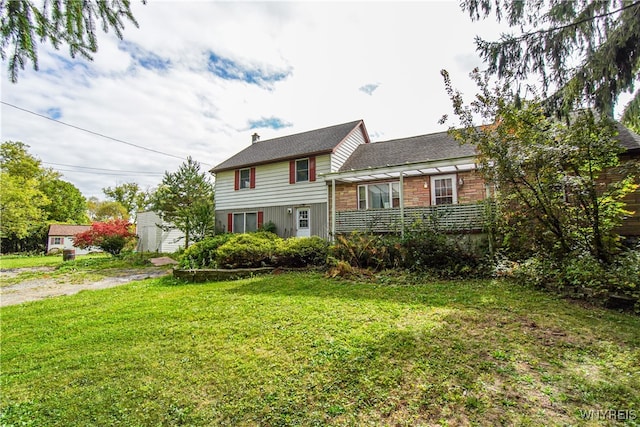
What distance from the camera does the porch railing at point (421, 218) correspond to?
8578 millimetres

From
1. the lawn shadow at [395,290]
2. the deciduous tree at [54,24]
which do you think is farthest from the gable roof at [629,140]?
the deciduous tree at [54,24]

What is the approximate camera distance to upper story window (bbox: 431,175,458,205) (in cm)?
1088

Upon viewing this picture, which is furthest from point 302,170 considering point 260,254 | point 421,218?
point 421,218

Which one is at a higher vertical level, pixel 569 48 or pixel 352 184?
pixel 569 48

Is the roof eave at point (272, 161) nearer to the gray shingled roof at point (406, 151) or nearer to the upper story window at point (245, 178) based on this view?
the upper story window at point (245, 178)

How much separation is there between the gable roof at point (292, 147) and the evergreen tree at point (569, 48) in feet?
27.8

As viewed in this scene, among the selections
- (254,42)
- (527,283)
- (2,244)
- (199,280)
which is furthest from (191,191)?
(2,244)

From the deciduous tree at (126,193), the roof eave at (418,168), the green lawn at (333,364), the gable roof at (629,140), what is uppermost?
the deciduous tree at (126,193)

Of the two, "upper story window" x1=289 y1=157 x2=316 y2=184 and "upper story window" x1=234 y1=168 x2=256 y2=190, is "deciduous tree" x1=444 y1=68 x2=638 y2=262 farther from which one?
"upper story window" x1=234 y1=168 x2=256 y2=190

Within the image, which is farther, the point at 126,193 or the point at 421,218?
the point at 126,193

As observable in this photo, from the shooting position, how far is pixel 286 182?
14.0 metres

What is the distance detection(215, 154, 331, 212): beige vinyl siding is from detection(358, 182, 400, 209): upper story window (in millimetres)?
1721

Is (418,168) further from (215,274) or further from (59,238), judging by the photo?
(59,238)

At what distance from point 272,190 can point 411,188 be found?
22.4ft
